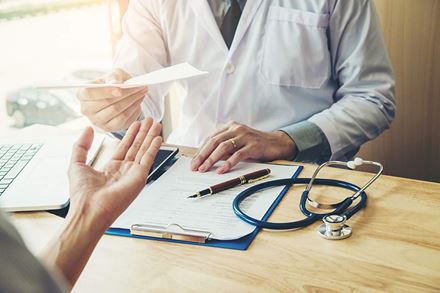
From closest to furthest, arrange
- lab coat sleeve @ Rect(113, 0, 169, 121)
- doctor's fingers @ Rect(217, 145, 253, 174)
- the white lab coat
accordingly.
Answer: doctor's fingers @ Rect(217, 145, 253, 174) < the white lab coat < lab coat sleeve @ Rect(113, 0, 169, 121)

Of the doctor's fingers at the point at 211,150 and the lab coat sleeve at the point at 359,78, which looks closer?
the doctor's fingers at the point at 211,150

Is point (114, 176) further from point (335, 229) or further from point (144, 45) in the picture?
point (144, 45)

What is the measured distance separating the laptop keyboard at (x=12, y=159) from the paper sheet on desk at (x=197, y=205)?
0.96 ft

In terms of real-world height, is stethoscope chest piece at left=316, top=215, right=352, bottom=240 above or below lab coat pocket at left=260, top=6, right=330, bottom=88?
below

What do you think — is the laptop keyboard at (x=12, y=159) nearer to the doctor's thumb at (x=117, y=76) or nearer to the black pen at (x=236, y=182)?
the doctor's thumb at (x=117, y=76)

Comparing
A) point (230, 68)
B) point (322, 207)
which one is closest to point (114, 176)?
point (322, 207)

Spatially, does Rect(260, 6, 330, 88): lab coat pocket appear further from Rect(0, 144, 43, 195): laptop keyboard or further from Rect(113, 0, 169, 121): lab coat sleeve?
Rect(0, 144, 43, 195): laptop keyboard

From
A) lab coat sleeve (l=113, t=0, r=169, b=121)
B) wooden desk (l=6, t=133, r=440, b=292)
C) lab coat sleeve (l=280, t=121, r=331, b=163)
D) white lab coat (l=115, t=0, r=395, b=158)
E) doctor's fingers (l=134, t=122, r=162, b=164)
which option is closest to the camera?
wooden desk (l=6, t=133, r=440, b=292)

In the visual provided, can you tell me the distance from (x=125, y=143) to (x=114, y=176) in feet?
0.40

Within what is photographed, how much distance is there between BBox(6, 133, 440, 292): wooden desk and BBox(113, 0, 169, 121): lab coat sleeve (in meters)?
0.69

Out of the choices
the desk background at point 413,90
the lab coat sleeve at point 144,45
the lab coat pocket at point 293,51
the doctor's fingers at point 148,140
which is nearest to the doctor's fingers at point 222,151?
the doctor's fingers at point 148,140

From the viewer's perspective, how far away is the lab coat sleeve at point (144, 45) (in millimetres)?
1510

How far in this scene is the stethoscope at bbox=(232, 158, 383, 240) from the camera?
824 mm

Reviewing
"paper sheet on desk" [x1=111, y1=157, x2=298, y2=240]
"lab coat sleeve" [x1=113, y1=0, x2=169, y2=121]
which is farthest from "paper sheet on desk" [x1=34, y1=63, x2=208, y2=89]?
"lab coat sleeve" [x1=113, y1=0, x2=169, y2=121]
